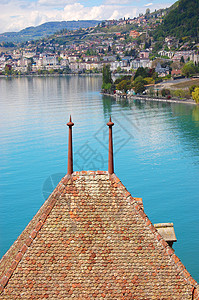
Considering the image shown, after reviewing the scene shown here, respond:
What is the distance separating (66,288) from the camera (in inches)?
257

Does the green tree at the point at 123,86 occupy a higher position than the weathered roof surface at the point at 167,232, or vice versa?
the green tree at the point at 123,86

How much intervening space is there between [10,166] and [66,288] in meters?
31.0

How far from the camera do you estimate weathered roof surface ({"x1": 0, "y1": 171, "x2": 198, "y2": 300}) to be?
21.2 ft

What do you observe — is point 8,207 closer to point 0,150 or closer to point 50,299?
point 0,150

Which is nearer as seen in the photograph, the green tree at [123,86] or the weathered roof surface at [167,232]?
the weathered roof surface at [167,232]

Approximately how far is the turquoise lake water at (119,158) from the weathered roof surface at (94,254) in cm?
1336

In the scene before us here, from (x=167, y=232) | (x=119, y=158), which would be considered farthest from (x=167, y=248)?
(x=119, y=158)

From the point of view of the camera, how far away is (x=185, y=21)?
572 ft

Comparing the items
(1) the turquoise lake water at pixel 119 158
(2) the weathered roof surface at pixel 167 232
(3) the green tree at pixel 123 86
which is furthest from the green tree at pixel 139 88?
(2) the weathered roof surface at pixel 167 232

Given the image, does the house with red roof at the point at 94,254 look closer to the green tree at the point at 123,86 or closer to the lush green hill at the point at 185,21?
the green tree at the point at 123,86

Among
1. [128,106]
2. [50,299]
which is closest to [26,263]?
[50,299]

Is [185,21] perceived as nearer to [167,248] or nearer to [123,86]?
[123,86]

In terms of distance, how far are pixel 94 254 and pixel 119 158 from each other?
31722 millimetres

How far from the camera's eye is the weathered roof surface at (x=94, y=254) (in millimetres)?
6457
